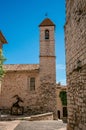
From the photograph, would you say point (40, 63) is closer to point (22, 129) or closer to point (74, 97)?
point (22, 129)

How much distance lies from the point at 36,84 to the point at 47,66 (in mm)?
2486

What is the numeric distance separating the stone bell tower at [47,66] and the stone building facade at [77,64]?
536 inches

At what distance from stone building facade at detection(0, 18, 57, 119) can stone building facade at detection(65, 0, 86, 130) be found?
45.0 feet

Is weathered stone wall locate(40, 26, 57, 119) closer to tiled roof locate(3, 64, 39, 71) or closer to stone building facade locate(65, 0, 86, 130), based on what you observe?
tiled roof locate(3, 64, 39, 71)

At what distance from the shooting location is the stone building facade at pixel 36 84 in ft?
70.4

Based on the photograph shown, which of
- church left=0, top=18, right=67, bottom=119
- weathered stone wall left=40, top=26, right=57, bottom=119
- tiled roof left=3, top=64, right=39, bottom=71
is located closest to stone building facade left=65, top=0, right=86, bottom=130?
weathered stone wall left=40, top=26, right=57, bottom=119

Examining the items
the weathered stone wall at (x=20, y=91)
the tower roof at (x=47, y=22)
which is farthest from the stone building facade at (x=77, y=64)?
the tower roof at (x=47, y=22)

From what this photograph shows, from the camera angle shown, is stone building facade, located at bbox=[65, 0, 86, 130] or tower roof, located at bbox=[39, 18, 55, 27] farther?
tower roof, located at bbox=[39, 18, 55, 27]

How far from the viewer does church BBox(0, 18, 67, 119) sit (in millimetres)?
21438

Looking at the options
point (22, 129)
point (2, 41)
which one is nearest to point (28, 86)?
point (2, 41)

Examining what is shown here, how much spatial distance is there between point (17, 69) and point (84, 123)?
17.5 metres

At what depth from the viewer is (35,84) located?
2208 centimetres

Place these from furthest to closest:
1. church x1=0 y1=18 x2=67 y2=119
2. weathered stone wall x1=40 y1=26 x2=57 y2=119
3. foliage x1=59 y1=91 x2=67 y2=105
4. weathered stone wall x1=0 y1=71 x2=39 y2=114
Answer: foliage x1=59 y1=91 x2=67 y2=105 → weathered stone wall x1=0 y1=71 x2=39 y2=114 → church x1=0 y1=18 x2=67 y2=119 → weathered stone wall x1=40 y1=26 x2=57 y2=119

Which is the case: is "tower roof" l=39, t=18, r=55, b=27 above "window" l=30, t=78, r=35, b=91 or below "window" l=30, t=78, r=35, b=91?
above
